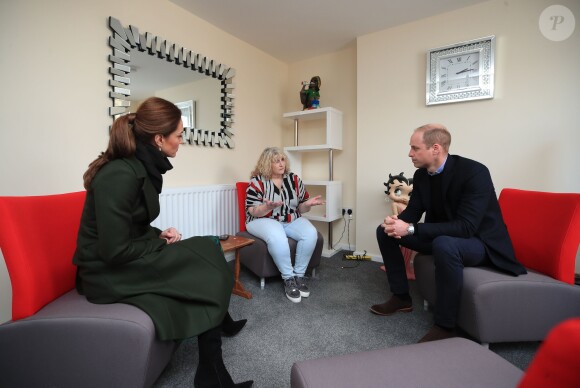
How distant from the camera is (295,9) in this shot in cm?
244

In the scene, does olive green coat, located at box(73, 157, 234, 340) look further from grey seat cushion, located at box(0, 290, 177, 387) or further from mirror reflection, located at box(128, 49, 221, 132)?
mirror reflection, located at box(128, 49, 221, 132)

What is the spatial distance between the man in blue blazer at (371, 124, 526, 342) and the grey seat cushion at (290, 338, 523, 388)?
667 mm

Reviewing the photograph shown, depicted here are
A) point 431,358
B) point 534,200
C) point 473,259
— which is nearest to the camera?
point 431,358

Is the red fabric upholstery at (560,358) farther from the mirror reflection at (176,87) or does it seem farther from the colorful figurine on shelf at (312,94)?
the colorful figurine on shelf at (312,94)

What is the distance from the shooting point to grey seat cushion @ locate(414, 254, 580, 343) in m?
1.29

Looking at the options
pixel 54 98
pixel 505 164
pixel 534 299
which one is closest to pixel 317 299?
pixel 534 299

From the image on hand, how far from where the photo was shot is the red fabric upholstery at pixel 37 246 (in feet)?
3.24

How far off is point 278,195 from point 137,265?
1.43 meters

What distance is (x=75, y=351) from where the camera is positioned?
0.92 metres

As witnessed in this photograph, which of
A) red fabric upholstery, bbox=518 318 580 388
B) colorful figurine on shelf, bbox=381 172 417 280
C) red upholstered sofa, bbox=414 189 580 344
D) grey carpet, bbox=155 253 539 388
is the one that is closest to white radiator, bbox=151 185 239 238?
grey carpet, bbox=155 253 539 388

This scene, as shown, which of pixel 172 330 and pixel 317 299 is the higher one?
pixel 172 330

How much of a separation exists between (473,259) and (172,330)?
55.5 inches

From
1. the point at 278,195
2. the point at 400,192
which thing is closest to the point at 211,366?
the point at 278,195

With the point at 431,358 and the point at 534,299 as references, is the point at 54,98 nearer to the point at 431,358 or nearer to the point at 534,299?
the point at 431,358
